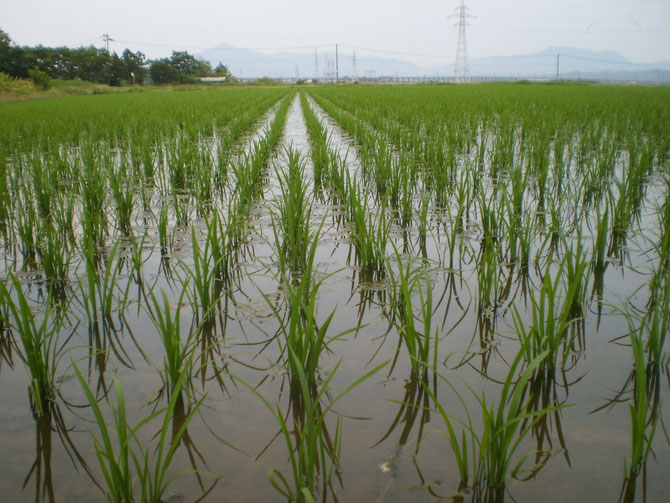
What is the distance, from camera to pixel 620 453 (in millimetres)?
1323

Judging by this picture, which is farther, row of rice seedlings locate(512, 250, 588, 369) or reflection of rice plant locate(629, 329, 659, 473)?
row of rice seedlings locate(512, 250, 588, 369)

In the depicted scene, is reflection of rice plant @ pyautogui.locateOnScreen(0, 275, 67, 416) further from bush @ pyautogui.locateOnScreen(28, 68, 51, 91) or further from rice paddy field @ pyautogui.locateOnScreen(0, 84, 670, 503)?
bush @ pyautogui.locateOnScreen(28, 68, 51, 91)

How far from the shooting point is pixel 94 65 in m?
43.5

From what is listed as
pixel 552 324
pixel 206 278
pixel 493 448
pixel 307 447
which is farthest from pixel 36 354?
pixel 552 324

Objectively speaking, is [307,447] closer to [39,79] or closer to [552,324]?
[552,324]

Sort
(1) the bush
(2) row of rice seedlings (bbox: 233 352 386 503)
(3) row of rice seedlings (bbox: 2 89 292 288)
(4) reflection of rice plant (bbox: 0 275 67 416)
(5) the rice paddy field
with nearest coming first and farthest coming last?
(2) row of rice seedlings (bbox: 233 352 386 503) → (5) the rice paddy field → (4) reflection of rice plant (bbox: 0 275 67 416) → (3) row of rice seedlings (bbox: 2 89 292 288) → (1) the bush

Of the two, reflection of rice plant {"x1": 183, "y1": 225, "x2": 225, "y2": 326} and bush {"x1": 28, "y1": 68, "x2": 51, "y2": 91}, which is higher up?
bush {"x1": 28, "y1": 68, "x2": 51, "y2": 91}

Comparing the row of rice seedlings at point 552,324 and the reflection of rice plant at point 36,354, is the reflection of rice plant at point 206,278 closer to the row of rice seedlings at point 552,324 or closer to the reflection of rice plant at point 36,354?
the reflection of rice plant at point 36,354

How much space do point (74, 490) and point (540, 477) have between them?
3.82 ft

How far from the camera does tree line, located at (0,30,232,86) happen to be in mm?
34213

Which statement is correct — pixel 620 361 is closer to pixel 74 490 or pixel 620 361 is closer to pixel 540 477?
pixel 540 477

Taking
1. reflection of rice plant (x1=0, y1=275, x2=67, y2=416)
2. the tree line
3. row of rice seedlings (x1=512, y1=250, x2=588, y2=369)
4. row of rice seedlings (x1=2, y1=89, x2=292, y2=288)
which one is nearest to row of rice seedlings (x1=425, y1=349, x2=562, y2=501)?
row of rice seedlings (x1=512, y1=250, x2=588, y2=369)

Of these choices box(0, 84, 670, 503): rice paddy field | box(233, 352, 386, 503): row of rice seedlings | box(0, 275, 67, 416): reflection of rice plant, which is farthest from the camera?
box(0, 275, 67, 416): reflection of rice plant

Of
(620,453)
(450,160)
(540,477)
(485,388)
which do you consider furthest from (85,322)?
(450,160)
